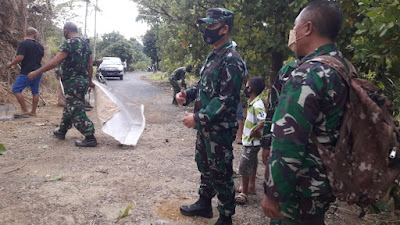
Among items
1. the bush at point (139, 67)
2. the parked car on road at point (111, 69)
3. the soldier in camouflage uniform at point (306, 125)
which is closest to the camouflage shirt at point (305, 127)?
the soldier in camouflage uniform at point (306, 125)

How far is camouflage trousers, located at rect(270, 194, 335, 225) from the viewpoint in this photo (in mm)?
1789

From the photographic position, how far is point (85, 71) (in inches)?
214

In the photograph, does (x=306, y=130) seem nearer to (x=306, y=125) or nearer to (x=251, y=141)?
(x=306, y=125)

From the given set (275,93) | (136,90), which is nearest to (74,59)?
(275,93)

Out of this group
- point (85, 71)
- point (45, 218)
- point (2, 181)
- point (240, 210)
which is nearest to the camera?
point (45, 218)

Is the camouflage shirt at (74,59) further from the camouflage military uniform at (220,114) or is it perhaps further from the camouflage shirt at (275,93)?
the camouflage shirt at (275,93)

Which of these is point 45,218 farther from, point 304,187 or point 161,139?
point 161,139

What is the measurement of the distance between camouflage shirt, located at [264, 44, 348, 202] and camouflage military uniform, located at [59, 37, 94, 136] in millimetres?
4210

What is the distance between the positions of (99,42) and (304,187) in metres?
51.6

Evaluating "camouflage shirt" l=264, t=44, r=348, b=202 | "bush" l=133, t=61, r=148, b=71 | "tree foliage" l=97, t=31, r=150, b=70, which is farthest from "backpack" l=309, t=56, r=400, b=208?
"bush" l=133, t=61, r=148, b=71

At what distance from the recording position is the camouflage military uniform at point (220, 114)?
8.85ft

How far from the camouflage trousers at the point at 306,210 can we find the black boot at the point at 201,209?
1.51 m

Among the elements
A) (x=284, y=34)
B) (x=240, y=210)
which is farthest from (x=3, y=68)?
(x=240, y=210)

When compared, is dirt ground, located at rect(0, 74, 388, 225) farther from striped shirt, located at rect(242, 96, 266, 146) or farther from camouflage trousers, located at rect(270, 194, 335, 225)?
camouflage trousers, located at rect(270, 194, 335, 225)
